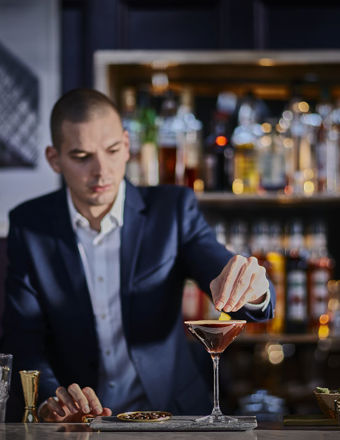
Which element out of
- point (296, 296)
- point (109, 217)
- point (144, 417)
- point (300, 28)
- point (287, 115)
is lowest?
point (296, 296)

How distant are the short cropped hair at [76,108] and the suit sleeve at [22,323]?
1.01ft

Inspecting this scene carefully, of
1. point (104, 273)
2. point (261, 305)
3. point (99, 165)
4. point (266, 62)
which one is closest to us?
point (261, 305)

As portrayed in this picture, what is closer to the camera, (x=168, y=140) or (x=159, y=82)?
(x=168, y=140)

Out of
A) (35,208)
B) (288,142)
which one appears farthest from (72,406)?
(288,142)

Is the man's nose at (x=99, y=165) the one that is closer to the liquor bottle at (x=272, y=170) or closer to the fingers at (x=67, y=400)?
the fingers at (x=67, y=400)

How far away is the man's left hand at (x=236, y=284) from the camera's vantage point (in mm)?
1452

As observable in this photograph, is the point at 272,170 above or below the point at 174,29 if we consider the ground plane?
below

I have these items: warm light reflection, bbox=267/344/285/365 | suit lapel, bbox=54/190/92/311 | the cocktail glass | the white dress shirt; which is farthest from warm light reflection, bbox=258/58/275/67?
the cocktail glass

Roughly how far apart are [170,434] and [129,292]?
771 mm

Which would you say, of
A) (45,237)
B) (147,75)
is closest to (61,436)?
(45,237)

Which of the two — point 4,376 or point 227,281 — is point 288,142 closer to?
point 227,281

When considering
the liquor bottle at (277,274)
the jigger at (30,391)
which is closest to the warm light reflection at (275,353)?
the liquor bottle at (277,274)

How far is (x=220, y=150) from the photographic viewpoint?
9.43 feet

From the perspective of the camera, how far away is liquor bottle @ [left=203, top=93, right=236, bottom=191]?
2.82 metres
